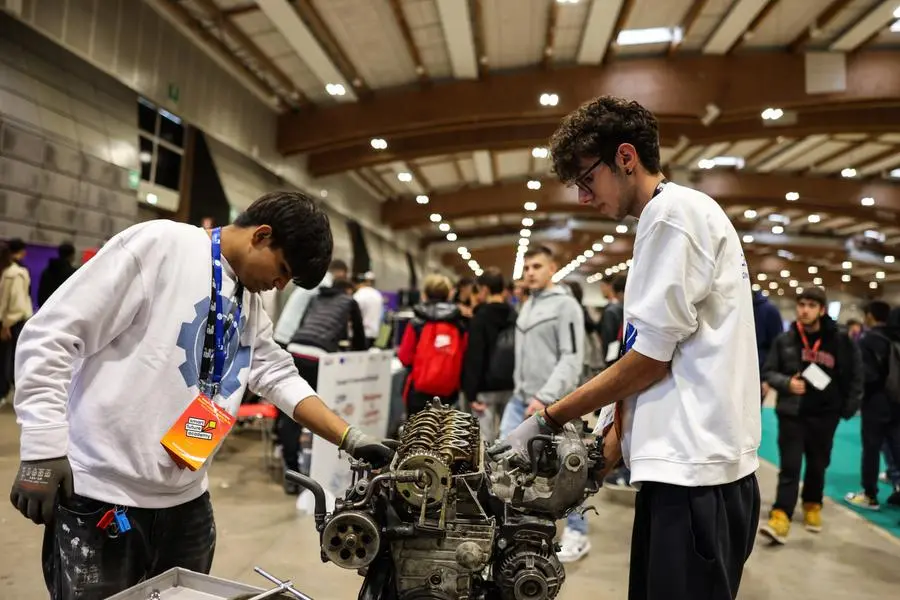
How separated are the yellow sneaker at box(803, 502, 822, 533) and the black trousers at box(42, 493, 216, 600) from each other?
4297 millimetres

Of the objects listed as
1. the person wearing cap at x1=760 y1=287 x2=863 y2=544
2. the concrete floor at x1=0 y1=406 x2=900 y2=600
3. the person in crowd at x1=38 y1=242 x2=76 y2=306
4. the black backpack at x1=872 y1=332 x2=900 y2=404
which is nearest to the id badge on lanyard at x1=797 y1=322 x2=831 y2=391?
the person wearing cap at x1=760 y1=287 x2=863 y2=544

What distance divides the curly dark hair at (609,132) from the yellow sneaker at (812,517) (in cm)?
393

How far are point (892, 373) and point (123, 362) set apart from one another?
546 cm

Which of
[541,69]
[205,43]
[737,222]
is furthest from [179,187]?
[737,222]

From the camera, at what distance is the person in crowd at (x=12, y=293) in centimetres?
513

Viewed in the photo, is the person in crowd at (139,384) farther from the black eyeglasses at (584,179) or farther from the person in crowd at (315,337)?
the person in crowd at (315,337)

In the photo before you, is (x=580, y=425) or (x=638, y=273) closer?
(x=638, y=273)

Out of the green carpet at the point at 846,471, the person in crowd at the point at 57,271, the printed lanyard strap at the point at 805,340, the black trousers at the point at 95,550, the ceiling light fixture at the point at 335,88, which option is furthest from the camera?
the ceiling light fixture at the point at 335,88

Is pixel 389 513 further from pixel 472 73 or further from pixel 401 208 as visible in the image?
pixel 401 208

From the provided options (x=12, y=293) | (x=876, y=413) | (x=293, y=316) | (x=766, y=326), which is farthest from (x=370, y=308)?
(x=876, y=413)

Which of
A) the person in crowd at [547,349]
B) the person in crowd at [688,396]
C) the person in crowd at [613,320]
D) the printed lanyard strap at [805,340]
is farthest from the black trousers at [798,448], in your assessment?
the person in crowd at [688,396]

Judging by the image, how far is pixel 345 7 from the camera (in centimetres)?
611

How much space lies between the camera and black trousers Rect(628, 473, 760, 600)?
1.23 m

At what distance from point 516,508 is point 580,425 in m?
0.29
